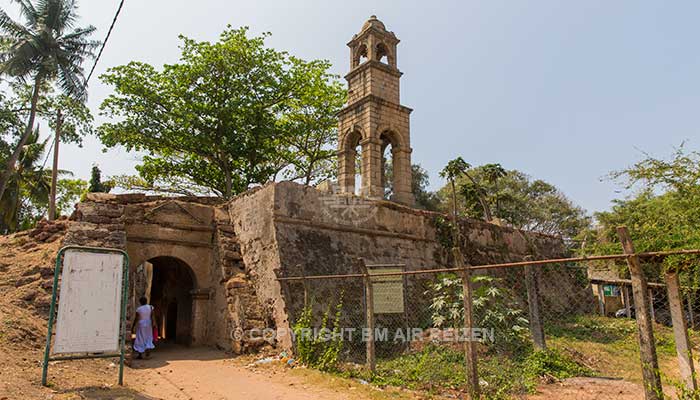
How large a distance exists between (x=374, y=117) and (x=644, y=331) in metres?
11.9

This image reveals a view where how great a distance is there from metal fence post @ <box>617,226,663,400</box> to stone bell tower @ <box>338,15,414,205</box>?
1068 cm

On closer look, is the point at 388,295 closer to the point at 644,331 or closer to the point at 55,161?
the point at 644,331

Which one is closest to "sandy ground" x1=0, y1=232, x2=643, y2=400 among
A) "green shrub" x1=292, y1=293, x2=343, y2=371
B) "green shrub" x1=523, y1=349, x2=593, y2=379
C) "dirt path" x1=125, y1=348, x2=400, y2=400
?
"dirt path" x1=125, y1=348, x2=400, y2=400

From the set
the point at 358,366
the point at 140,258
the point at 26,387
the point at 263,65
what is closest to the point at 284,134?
the point at 263,65

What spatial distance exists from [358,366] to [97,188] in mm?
24643

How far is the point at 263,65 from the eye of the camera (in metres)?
21.1

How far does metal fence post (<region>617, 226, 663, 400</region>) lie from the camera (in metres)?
4.12

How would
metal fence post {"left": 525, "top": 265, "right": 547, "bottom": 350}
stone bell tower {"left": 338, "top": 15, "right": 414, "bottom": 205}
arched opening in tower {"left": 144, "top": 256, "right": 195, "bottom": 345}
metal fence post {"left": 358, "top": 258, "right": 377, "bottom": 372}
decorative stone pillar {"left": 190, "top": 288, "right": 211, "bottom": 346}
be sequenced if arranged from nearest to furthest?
1. metal fence post {"left": 358, "top": 258, "right": 377, "bottom": 372}
2. metal fence post {"left": 525, "top": 265, "right": 547, "bottom": 350}
3. decorative stone pillar {"left": 190, "top": 288, "right": 211, "bottom": 346}
4. arched opening in tower {"left": 144, "top": 256, "right": 195, "bottom": 345}
5. stone bell tower {"left": 338, "top": 15, "right": 414, "bottom": 205}

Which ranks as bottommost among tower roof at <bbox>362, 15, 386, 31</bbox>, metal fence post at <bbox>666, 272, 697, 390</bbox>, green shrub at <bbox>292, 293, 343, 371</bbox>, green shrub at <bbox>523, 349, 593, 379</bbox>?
green shrub at <bbox>523, 349, 593, 379</bbox>

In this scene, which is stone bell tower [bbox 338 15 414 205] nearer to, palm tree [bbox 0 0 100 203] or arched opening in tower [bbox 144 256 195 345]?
arched opening in tower [bbox 144 256 195 345]

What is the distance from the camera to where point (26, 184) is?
26.8m

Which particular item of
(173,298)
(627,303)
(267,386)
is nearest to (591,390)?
(267,386)

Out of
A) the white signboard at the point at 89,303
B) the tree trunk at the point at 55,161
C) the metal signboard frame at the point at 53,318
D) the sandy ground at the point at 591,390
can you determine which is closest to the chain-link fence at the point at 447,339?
the sandy ground at the point at 591,390

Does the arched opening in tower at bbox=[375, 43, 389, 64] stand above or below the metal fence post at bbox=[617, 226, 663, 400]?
above
